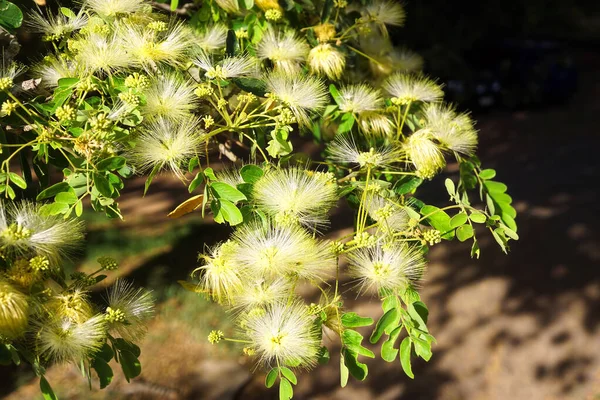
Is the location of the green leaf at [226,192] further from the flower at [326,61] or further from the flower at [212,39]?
the flower at [326,61]

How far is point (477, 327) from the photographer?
4309 mm

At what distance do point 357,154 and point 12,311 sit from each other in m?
0.89

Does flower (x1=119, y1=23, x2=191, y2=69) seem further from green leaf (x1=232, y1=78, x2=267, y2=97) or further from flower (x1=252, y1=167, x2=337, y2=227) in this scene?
flower (x1=252, y1=167, x2=337, y2=227)

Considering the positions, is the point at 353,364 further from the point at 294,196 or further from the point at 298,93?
the point at 298,93

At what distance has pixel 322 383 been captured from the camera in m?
3.90

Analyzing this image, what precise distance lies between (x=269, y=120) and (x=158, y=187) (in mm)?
4114

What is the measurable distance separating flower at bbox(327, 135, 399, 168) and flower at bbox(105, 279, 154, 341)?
0.59m

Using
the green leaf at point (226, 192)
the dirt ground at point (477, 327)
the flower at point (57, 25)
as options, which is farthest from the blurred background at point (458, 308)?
the green leaf at point (226, 192)

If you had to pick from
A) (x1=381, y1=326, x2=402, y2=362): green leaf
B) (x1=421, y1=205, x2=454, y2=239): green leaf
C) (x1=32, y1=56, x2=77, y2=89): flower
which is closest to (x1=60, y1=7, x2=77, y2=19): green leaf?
(x1=32, y1=56, x2=77, y2=89): flower

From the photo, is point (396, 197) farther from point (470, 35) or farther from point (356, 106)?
point (470, 35)

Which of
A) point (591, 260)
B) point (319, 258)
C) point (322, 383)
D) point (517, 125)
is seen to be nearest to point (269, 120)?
point (319, 258)

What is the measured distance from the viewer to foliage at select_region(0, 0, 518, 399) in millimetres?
1284

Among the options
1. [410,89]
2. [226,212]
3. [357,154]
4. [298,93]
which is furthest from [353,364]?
[410,89]

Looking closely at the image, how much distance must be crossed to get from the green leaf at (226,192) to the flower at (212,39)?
1.42 feet
